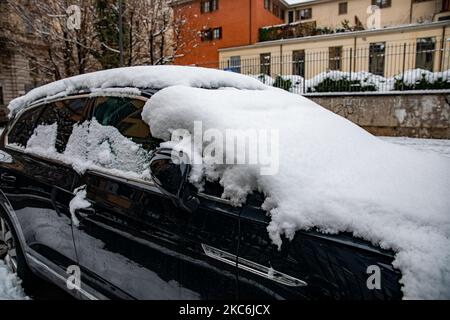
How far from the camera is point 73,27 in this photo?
1192 cm

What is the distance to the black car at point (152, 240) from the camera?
1.30 meters

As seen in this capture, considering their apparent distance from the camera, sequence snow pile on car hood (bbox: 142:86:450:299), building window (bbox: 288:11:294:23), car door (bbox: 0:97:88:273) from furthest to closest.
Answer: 1. building window (bbox: 288:11:294:23)
2. car door (bbox: 0:97:88:273)
3. snow pile on car hood (bbox: 142:86:450:299)

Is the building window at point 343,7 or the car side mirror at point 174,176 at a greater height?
the building window at point 343,7

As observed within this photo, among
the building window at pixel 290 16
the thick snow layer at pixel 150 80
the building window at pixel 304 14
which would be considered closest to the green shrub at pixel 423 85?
the thick snow layer at pixel 150 80

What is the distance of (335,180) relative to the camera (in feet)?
5.10

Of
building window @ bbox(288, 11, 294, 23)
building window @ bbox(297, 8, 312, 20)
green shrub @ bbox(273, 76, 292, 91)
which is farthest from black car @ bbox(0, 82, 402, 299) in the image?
building window @ bbox(288, 11, 294, 23)

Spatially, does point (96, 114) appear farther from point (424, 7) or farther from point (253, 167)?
point (424, 7)

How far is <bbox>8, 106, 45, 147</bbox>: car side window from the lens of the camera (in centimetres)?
282

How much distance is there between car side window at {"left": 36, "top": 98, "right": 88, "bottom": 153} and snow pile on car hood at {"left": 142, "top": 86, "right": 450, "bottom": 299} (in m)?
0.76

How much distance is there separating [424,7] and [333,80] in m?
18.4

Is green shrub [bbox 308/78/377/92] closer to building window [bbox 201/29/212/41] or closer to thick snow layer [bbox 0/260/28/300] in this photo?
thick snow layer [bbox 0/260/28/300]

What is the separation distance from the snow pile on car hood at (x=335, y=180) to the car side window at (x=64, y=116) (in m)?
0.76

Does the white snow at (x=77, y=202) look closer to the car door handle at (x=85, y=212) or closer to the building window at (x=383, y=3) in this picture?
the car door handle at (x=85, y=212)
